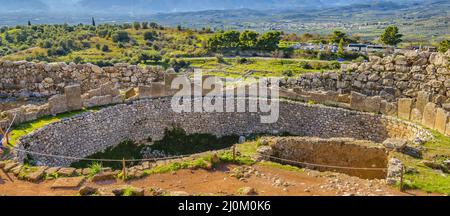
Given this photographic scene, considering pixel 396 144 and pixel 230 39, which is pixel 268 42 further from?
pixel 396 144

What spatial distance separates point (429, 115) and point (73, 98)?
1486 centimetres

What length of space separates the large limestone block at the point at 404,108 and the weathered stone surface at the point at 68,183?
13.3m

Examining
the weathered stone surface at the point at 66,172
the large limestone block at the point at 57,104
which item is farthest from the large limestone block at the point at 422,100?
the large limestone block at the point at 57,104

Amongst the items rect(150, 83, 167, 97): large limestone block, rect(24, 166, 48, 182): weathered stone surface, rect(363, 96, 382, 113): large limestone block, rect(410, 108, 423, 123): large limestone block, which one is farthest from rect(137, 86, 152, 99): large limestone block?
rect(410, 108, 423, 123): large limestone block

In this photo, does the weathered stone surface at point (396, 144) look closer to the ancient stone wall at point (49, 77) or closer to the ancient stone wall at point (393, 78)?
the ancient stone wall at point (393, 78)

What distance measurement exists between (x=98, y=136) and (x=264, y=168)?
307 inches

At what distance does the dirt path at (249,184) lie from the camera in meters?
11.2

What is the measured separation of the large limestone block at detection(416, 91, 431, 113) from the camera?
1769cm

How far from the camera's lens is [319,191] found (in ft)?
37.4

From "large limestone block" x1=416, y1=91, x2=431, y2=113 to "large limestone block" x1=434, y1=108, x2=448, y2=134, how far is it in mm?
1384

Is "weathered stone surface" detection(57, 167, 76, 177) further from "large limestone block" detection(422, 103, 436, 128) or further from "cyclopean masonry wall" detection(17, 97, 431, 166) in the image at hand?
"large limestone block" detection(422, 103, 436, 128)

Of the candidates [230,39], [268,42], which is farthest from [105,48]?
[268,42]

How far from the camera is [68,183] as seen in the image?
37.9ft
